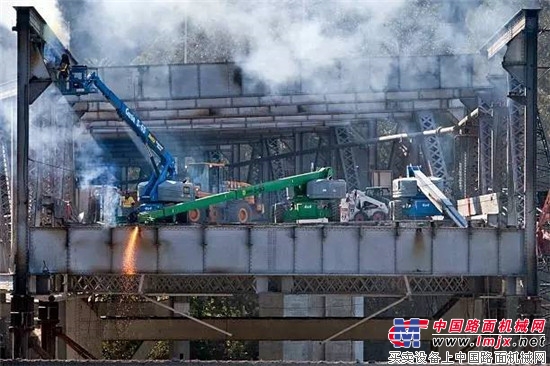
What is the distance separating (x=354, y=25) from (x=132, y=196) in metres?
13.5

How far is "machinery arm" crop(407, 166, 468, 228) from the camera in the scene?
31.1m

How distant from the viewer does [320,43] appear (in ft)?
119

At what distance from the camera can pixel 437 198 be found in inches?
1378

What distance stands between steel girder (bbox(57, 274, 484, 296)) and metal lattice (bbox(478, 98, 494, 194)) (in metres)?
5.90

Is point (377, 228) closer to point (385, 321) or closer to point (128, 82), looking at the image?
point (385, 321)

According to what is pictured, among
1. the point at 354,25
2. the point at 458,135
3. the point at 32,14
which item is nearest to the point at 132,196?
the point at 354,25

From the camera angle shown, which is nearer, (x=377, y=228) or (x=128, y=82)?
(x=377, y=228)

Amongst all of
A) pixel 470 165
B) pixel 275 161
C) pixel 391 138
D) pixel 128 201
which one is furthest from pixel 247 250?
pixel 275 161

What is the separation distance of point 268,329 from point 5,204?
9.84 meters

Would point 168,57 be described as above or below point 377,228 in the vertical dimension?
above

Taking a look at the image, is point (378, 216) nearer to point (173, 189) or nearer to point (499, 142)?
point (499, 142)

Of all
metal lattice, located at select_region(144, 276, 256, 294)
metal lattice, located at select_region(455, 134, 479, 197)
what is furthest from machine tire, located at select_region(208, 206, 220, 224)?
metal lattice, located at select_region(144, 276, 256, 294)

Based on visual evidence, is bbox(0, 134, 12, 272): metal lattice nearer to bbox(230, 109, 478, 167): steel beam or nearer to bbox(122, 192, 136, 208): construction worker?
bbox(122, 192, 136, 208): construction worker

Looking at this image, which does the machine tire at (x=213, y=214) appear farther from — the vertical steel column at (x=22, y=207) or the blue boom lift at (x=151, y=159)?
the vertical steel column at (x=22, y=207)
